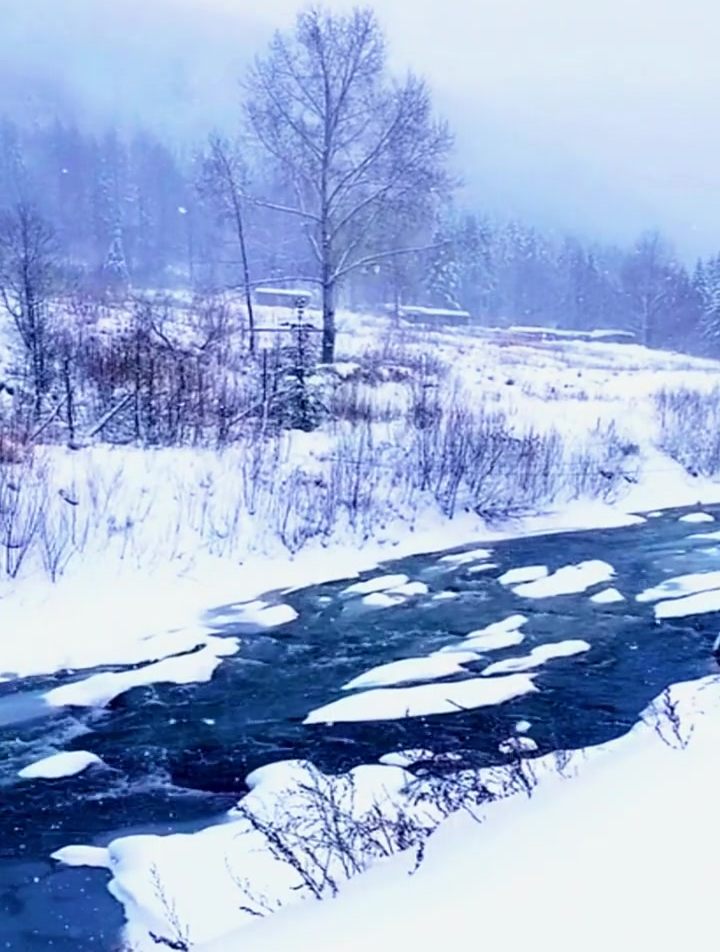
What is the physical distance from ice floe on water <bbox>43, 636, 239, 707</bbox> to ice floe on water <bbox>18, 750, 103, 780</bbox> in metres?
1.01

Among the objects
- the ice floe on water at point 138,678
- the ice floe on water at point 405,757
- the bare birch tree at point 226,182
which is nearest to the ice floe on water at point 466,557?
the ice floe on water at point 138,678

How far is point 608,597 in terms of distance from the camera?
34.4ft

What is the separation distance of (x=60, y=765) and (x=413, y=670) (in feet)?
10.6

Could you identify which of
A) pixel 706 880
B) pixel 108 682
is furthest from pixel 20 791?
pixel 706 880

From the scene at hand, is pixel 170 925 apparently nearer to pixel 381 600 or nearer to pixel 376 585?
pixel 381 600

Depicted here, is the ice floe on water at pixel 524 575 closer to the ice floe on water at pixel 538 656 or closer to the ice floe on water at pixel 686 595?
the ice floe on water at pixel 686 595

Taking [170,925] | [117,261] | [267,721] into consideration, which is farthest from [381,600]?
[117,261]

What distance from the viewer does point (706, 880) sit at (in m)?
2.99

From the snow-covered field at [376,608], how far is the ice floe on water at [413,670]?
1.2 inches

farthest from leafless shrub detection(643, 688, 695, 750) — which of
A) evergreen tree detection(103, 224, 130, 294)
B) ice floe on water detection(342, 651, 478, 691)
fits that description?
evergreen tree detection(103, 224, 130, 294)

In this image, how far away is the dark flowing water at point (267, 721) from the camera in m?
5.11

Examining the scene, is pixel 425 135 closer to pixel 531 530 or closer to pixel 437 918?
pixel 531 530

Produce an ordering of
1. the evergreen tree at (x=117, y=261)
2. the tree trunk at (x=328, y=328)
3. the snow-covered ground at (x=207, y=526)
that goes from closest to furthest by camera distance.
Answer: the snow-covered ground at (x=207, y=526) → the tree trunk at (x=328, y=328) → the evergreen tree at (x=117, y=261)

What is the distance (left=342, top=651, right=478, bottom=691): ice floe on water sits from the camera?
25.9 ft
